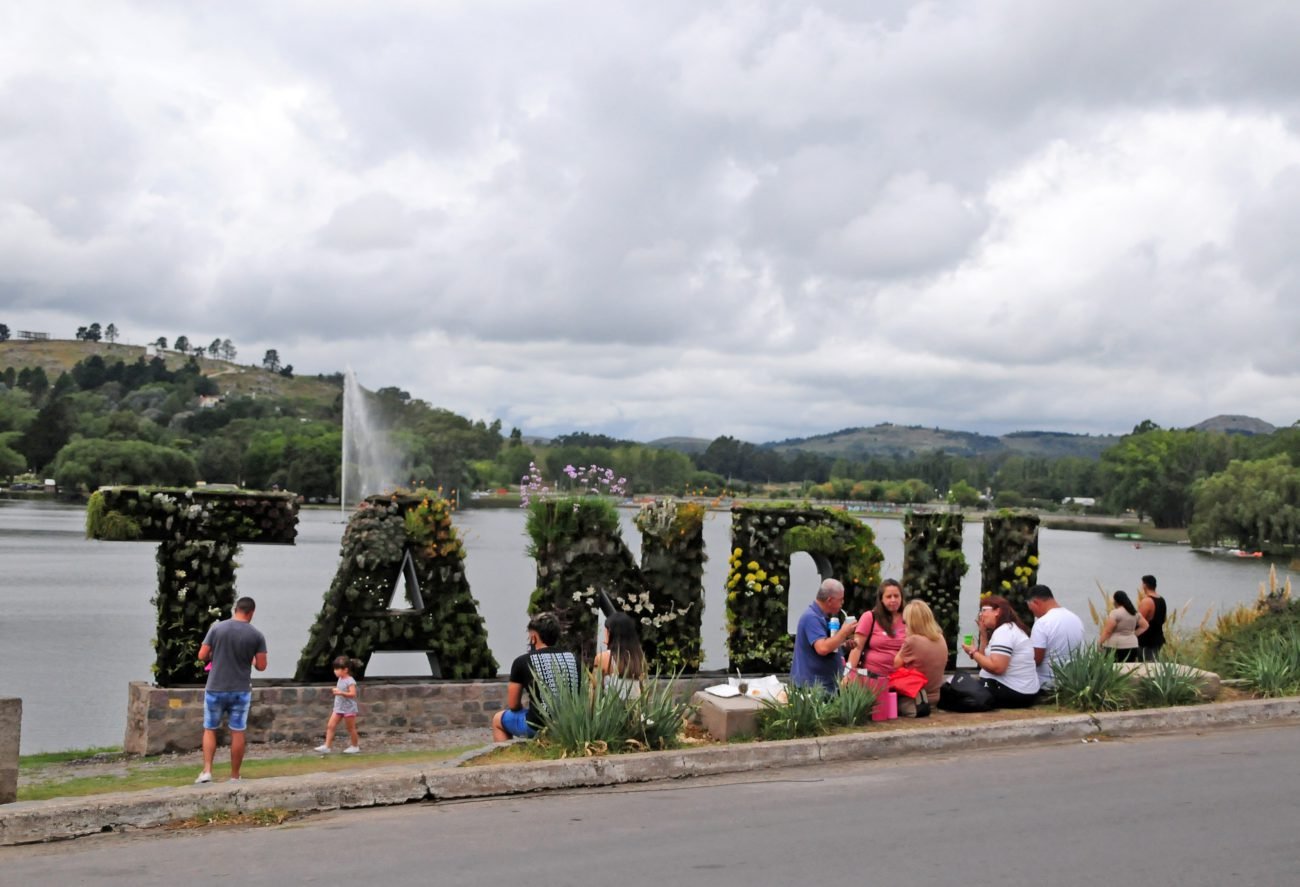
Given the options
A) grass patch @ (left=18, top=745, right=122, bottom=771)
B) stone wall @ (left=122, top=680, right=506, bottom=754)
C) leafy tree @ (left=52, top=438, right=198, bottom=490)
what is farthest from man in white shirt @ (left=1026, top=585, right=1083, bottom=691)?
leafy tree @ (left=52, top=438, right=198, bottom=490)

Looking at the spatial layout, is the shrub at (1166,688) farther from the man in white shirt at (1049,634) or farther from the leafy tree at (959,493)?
the leafy tree at (959,493)

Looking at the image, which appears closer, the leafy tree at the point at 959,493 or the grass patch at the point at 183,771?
the grass patch at the point at 183,771

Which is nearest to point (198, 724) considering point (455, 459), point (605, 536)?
point (605, 536)

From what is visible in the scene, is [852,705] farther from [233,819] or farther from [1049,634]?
[233,819]

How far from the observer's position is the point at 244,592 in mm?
47125

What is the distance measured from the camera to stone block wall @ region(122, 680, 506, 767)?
48.9 ft

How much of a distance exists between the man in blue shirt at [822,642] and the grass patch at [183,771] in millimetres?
3244

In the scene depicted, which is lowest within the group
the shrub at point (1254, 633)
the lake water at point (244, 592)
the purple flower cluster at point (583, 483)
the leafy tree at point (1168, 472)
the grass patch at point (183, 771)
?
the lake water at point (244, 592)

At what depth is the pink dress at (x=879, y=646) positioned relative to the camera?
11.6 metres

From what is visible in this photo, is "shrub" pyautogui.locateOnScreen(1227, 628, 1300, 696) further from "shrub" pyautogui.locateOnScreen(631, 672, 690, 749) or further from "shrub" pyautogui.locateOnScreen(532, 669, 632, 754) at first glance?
"shrub" pyautogui.locateOnScreen(532, 669, 632, 754)

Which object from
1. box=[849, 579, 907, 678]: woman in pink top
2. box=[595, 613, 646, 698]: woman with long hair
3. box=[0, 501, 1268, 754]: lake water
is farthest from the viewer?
box=[0, 501, 1268, 754]: lake water

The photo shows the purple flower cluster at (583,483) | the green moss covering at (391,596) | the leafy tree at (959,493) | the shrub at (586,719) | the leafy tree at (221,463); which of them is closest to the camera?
the shrub at (586,719)

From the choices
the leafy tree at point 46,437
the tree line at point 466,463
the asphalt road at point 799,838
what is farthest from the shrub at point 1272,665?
the leafy tree at point 46,437

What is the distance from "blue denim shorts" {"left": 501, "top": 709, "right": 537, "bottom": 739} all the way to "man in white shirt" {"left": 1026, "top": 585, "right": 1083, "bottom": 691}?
5021 mm
